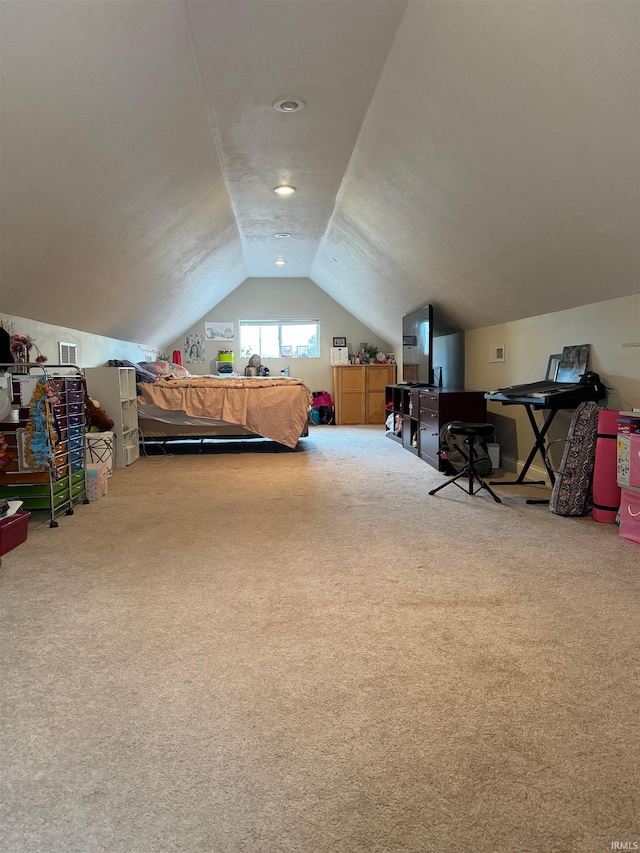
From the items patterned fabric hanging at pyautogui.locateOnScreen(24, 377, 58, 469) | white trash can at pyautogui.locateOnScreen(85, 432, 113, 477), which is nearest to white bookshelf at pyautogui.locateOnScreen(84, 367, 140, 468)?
white trash can at pyautogui.locateOnScreen(85, 432, 113, 477)

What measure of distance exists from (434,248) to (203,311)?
5.39m

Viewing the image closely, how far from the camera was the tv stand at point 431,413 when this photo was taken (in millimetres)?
4980

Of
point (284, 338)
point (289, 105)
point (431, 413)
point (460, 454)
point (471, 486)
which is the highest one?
point (289, 105)

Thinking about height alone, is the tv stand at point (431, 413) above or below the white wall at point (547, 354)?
below

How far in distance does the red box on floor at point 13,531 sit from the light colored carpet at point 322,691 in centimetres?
6

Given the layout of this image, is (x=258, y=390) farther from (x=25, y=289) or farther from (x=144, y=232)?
(x=25, y=289)

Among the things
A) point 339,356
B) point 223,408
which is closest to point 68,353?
point 223,408

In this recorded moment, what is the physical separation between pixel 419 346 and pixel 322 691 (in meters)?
4.98

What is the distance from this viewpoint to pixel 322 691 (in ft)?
5.41

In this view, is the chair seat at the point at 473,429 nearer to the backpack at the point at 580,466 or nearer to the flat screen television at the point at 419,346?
the backpack at the point at 580,466

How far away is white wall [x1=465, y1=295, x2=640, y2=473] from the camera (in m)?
3.44

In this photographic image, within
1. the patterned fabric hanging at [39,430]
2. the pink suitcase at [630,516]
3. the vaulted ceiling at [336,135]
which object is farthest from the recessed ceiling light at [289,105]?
the pink suitcase at [630,516]

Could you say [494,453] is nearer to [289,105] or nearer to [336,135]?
[336,135]

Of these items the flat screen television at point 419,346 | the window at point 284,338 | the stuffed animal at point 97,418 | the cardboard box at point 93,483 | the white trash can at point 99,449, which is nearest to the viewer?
the cardboard box at point 93,483
